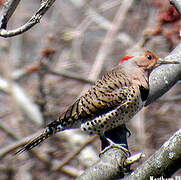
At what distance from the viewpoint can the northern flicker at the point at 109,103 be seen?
386cm

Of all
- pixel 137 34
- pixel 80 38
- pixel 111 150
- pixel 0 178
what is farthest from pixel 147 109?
pixel 111 150

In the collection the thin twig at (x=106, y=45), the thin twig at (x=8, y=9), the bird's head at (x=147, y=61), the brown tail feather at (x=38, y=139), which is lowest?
the brown tail feather at (x=38, y=139)

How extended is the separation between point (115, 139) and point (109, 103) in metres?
0.42

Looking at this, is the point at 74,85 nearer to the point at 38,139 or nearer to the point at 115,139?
the point at 38,139

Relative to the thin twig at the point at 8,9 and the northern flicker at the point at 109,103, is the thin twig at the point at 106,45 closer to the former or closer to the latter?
the northern flicker at the point at 109,103

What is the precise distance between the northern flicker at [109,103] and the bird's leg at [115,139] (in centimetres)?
6

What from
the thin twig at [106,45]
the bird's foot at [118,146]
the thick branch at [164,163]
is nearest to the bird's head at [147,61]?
the bird's foot at [118,146]

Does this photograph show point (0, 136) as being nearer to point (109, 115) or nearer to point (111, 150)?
point (109, 115)

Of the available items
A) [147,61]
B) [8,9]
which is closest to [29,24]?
[8,9]

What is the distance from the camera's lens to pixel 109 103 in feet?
13.1

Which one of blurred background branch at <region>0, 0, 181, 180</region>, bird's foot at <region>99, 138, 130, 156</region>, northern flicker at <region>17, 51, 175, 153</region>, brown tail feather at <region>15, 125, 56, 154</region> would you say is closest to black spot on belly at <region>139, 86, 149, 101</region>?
northern flicker at <region>17, 51, 175, 153</region>

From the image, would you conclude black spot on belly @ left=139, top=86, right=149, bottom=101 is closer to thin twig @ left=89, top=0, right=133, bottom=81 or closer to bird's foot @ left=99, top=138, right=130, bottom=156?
bird's foot @ left=99, top=138, right=130, bottom=156

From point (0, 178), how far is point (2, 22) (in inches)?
175

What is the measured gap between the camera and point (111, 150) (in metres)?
3.32
